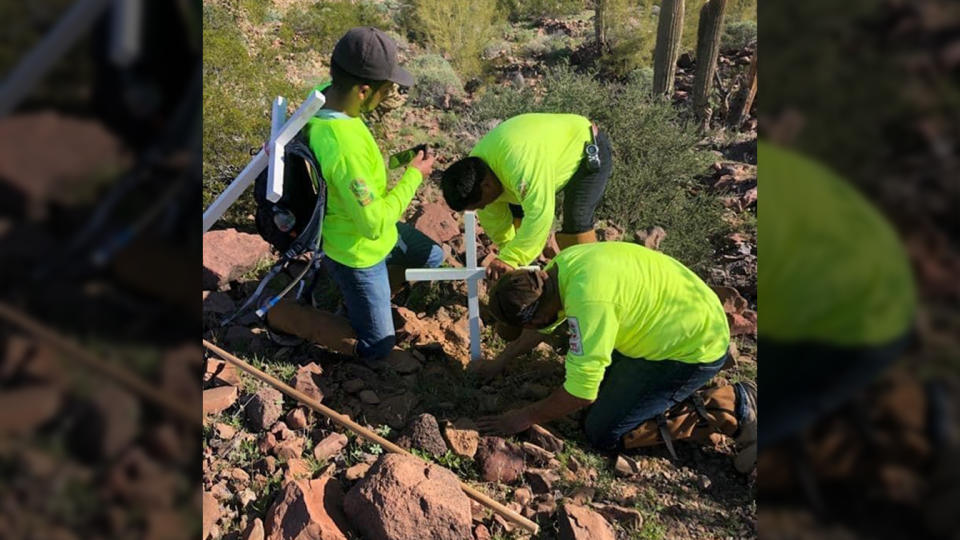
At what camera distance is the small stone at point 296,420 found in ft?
10.2

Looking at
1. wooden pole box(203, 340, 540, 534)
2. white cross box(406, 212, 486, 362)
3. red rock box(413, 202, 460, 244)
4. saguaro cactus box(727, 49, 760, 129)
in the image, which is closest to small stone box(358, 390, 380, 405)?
wooden pole box(203, 340, 540, 534)

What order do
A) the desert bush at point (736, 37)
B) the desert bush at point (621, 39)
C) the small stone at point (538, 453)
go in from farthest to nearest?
1. the desert bush at point (736, 37)
2. the desert bush at point (621, 39)
3. the small stone at point (538, 453)

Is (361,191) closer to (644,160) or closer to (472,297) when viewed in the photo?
(472,297)

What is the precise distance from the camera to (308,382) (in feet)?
10.9

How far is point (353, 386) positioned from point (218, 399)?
68cm

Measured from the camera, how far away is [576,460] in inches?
123

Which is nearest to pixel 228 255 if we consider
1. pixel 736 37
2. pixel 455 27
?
pixel 455 27

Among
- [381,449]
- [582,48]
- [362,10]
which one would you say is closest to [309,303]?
[381,449]

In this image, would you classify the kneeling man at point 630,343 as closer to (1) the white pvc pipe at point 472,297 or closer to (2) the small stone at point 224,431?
(1) the white pvc pipe at point 472,297

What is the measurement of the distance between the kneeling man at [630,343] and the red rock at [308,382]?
0.88 metres

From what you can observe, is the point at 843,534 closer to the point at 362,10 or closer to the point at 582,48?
the point at 362,10

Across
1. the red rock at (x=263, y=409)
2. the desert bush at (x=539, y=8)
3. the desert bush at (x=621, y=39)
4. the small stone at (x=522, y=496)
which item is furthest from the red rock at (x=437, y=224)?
the desert bush at (x=539, y=8)

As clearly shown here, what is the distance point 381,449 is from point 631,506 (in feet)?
3.95

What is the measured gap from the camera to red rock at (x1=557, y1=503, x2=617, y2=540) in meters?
2.53
